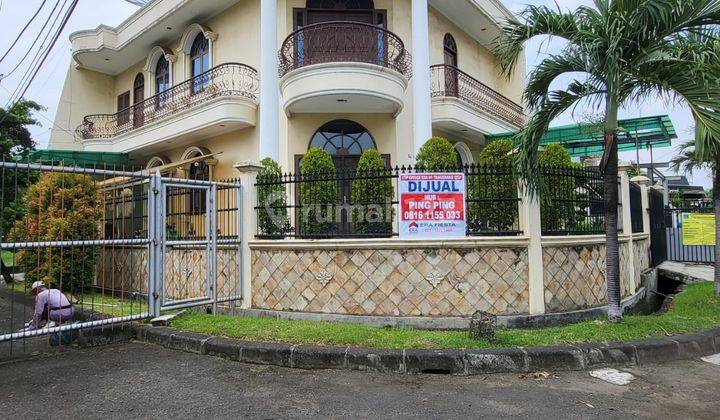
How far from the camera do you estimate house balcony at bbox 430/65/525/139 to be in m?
12.4

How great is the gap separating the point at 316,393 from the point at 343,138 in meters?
8.76

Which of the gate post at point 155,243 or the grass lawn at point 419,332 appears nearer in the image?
the grass lawn at point 419,332

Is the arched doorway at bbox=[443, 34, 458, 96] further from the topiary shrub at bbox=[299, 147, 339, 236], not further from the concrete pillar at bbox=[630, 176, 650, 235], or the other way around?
the topiary shrub at bbox=[299, 147, 339, 236]

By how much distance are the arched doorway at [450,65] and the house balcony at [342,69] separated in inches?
86.3

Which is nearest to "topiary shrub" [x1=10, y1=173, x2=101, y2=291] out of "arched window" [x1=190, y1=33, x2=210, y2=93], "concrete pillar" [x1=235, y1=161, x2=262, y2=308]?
"concrete pillar" [x1=235, y1=161, x2=262, y2=308]

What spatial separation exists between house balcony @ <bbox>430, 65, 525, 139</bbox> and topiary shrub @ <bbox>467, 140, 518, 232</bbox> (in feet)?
19.2

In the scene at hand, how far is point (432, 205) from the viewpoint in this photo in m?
6.60

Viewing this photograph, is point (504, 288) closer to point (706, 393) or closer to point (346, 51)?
point (706, 393)

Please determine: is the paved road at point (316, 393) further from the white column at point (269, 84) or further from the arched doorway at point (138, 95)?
the arched doorway at point (138, 95)

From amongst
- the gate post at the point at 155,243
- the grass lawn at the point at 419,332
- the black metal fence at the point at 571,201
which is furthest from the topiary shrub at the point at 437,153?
the gate post at the point at 155,243

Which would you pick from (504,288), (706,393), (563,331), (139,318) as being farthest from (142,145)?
(706,393)

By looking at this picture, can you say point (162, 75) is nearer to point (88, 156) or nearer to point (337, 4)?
point (88, 156)

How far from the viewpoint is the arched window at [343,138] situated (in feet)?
39.4

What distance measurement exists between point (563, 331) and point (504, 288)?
40.5 inches
